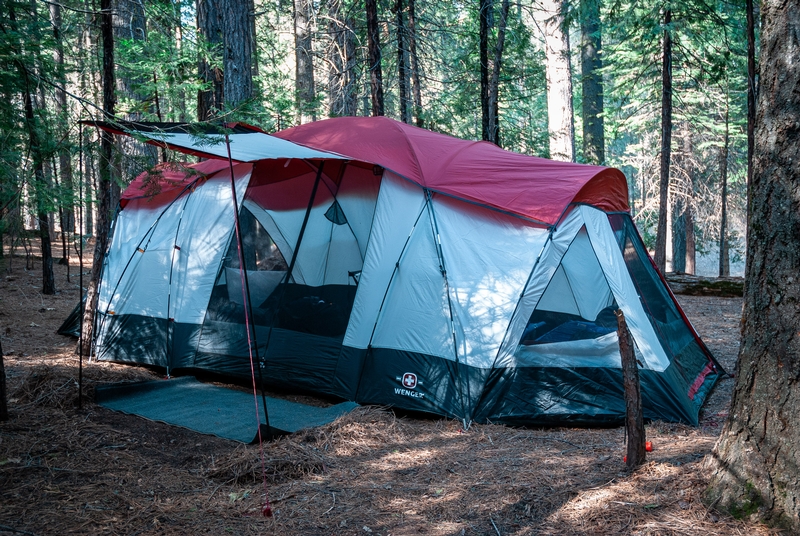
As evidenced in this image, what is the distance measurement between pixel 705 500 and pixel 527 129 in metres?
11.8

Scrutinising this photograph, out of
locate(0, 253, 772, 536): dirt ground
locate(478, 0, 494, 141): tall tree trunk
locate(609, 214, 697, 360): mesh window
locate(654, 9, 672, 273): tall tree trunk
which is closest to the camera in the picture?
locate(0, 253, 772, 536): dirt ground

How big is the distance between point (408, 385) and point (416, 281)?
96 centimetres

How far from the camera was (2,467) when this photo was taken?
3.97 m

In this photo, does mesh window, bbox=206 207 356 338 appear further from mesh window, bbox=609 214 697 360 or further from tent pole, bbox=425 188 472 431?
mesh window, bbox=609 214 697 360

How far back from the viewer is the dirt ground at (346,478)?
10.8 ft

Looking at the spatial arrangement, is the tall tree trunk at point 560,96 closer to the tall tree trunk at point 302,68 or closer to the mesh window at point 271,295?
the tall tree trunk at point 302,68

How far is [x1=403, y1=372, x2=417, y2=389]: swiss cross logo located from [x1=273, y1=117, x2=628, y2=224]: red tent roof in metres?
1.68

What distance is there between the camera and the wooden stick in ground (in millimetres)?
3521

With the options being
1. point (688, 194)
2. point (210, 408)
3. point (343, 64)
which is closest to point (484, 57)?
point (343, 64)

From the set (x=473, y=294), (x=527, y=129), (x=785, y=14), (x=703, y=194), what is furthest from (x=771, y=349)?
(x=703, y=194)

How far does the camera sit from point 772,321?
2.94 m

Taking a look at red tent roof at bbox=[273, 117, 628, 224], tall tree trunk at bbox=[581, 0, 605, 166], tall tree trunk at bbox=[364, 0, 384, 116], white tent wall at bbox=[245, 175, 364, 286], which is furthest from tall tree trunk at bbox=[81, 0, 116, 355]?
tall tree trunk at bbox=[581, 0, 605, 166]

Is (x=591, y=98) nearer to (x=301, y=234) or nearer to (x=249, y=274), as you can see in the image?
(x=301, y=234)

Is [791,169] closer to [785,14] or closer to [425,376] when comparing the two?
[785,14]
